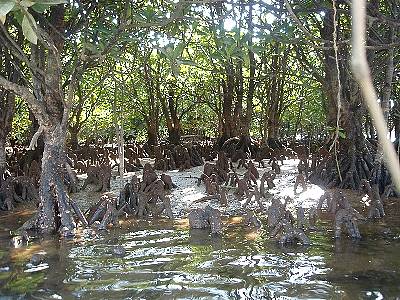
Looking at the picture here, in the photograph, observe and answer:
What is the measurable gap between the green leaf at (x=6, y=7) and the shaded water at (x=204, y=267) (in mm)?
1908

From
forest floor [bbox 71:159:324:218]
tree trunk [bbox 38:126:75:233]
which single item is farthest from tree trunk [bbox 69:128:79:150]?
tree trunk [bbox 38:126:75:233]

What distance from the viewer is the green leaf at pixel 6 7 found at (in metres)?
1.83

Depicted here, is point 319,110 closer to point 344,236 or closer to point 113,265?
point 344,236

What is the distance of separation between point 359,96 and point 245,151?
482 centimetres

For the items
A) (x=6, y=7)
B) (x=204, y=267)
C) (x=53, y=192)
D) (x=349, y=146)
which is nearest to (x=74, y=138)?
(x=349, y=146)

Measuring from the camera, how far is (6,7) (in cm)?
186

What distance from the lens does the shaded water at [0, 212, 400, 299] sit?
10.6 feet

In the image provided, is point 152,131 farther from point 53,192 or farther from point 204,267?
point 204,267

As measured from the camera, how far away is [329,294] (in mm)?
3100

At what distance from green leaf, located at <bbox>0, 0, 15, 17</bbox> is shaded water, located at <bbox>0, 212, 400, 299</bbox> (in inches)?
75.1

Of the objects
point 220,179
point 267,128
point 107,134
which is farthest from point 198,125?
point 220,179

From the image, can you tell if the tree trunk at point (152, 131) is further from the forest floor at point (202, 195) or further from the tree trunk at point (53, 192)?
the tree trunk at point (53, 192)

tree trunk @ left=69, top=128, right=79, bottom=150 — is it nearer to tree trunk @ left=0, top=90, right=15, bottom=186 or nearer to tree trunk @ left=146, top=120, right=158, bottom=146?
tree trunk @ left=146, top=120, right=158, bottom=146

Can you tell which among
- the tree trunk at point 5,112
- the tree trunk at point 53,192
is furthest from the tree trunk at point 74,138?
the tree trunk at point 53,192
